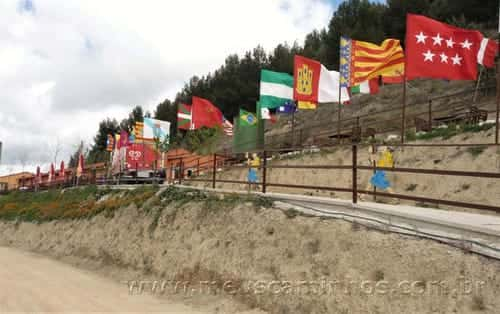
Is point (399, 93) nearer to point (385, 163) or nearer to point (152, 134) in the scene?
point (152, 134)

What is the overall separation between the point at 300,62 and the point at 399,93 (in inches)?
735

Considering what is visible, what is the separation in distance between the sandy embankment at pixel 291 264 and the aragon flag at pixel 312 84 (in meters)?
10.5

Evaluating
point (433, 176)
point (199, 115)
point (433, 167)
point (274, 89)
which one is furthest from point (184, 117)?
point (433, 176)

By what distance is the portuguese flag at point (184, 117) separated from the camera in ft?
92.9

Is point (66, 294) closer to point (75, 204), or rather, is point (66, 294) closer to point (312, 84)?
point (75, 204)

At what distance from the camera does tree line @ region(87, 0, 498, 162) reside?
38.4 metres

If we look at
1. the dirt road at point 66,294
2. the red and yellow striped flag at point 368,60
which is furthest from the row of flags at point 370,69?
the dirt road at point 66,294

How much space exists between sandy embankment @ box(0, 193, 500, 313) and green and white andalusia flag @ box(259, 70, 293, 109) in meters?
10.9

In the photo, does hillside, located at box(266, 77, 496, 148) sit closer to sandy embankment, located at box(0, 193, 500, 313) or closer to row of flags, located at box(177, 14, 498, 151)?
Result: row of flags, located at box(177, 14, 498, 151)

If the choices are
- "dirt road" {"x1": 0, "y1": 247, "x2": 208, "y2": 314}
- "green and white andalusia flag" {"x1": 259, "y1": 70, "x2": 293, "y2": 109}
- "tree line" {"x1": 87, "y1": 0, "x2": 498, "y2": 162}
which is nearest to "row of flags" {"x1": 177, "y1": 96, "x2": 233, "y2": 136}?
"green and white andalusia flag" {"x1": 259, "y1": 70, "x2": 293, "y2": 109}

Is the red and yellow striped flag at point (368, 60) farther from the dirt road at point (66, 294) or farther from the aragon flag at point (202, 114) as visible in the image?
the dirt road at point (66, 294)

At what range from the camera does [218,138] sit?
43188 mm

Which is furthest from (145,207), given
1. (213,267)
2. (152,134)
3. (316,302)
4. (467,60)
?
(152,134)

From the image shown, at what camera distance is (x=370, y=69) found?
61.3 ft
